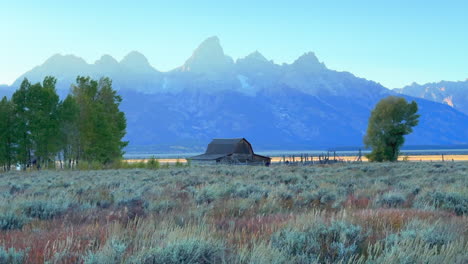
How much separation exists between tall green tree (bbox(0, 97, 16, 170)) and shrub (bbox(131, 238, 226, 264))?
4671 cm

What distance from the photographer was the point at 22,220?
26.2 feet

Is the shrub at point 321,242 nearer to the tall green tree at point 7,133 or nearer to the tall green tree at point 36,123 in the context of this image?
the tall green tree at point 36,123

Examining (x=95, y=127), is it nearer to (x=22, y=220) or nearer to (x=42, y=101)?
(x=42, y=101)

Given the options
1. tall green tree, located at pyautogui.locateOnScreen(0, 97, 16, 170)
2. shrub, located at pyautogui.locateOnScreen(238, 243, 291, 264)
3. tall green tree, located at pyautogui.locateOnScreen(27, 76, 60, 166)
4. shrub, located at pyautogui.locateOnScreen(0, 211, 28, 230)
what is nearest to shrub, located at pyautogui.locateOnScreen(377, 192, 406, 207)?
shrub, located at pyautogui.locateOnScreen(238, 243, 291, 264)

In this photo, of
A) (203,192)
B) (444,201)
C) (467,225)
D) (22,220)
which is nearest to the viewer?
(467,225)

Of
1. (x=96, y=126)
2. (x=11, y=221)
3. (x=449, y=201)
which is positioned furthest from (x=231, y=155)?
(x=11, y=221)

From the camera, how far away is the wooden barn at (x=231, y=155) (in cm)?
7225

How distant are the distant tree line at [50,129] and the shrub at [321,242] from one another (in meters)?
44.1

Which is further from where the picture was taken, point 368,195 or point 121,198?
point 368,195

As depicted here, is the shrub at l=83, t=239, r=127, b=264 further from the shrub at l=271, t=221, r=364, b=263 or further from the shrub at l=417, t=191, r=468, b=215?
the shrub at l=417, t=191, r=468, b=215

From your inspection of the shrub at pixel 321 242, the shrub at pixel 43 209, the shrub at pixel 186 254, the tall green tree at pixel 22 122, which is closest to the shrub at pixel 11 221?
the shrub at pixel 43 209

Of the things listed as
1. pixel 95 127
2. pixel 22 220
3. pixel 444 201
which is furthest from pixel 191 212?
pixel 95 127

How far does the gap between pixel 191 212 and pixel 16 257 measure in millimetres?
4359

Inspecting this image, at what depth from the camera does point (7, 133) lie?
150 ft
